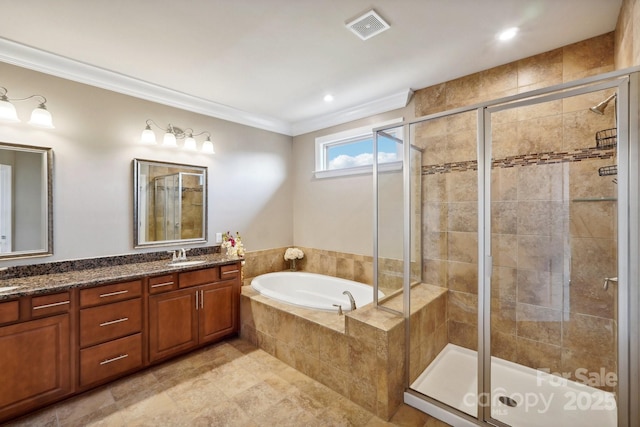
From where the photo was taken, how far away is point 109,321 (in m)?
2.20

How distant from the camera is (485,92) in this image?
8.25ft

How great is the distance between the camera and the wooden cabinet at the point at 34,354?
1792 millimetres

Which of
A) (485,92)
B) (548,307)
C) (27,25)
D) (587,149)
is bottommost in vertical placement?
(548,307)

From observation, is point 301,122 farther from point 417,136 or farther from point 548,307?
point 548,307

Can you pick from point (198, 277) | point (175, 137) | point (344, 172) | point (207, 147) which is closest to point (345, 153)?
point (344, 172)

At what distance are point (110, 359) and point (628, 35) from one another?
165 inches

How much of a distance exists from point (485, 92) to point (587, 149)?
933 mm

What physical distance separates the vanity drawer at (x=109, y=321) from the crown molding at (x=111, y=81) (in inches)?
77.8

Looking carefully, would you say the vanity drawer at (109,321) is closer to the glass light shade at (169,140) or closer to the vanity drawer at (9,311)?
the vanity drawer at (9,311)

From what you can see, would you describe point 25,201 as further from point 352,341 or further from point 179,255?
point 352,341

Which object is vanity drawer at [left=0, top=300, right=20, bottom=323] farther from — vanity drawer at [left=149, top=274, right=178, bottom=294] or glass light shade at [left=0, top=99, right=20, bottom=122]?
glass light shade at [left=0, top=99, right=20, bottom=122]

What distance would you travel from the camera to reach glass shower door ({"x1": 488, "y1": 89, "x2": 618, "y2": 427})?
1.79m

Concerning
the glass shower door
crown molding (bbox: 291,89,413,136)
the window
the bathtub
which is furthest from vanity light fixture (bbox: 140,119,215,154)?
the glass shower door

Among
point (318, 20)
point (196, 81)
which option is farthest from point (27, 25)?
point (318, 20)
